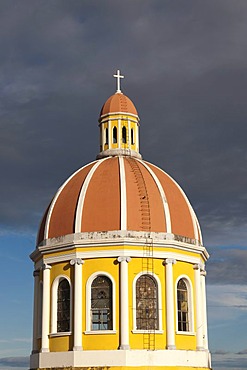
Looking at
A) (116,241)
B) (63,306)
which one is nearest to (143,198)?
(116,241)

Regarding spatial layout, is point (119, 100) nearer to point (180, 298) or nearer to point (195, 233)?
point (195, 233)

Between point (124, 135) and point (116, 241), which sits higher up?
point (124, 135)

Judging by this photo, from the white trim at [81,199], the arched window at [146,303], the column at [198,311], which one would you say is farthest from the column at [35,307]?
the column at [198,311]

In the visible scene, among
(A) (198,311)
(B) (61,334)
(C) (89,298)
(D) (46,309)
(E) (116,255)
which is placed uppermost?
(E) (116,255)

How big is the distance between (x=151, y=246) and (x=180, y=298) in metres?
3.06

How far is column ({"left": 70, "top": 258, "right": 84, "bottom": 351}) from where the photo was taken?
29750 millimetres

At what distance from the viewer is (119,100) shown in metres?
36.9

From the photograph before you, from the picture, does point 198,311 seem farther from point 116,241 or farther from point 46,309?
point 46,309

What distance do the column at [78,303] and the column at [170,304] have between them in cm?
387

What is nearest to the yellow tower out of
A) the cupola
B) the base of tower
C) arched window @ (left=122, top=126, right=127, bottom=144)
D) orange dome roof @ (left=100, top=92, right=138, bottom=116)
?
the base of tower

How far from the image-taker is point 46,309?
31.7 m

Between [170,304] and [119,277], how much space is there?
2616mm

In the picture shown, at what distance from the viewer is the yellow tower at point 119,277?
29.6 meters

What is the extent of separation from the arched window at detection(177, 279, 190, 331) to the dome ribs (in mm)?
3227
